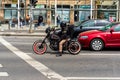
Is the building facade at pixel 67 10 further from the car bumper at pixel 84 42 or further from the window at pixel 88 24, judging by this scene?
the car bumper at pixel 84 42

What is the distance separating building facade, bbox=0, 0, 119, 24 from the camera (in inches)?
1681

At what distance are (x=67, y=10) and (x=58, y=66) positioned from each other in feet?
98.9

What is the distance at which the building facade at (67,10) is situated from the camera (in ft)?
140

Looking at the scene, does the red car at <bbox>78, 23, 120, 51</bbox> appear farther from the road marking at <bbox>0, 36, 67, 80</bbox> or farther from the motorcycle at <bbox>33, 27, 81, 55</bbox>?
the road marking at <bbox>0, 36, 67, 80</bbox>

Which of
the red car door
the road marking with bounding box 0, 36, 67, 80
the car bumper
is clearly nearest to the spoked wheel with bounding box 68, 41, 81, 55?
the car bumper

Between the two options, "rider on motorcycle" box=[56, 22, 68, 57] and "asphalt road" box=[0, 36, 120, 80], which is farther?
"rider on motorcycle" box=[56, 22, 68, 57]

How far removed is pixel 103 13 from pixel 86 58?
95.5ft

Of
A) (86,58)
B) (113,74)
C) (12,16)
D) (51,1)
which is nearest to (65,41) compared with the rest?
(86,58)

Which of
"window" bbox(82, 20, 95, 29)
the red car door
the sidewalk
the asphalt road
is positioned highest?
"window" bbox(82, 20, 95, 29)

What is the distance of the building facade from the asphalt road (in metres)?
23.5

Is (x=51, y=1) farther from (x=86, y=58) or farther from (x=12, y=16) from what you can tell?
(x=86, y=58)

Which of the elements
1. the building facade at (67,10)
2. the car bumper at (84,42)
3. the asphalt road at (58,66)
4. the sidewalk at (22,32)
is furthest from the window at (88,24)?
the building facade at (67,10)

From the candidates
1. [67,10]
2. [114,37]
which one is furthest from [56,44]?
[67,10]

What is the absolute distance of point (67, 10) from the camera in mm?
42406
